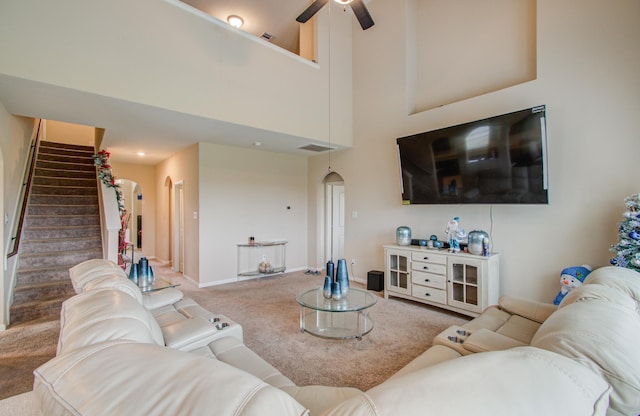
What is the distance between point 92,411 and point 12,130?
517 centimetres

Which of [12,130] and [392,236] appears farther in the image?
[392,236]

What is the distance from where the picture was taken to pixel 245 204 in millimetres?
5914

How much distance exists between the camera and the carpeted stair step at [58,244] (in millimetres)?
4398

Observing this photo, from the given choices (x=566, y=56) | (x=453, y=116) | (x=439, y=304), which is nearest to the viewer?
(x=566, y=56)

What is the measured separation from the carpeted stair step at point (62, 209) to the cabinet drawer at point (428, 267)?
5.75m

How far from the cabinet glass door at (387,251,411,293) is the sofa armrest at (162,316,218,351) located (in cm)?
305

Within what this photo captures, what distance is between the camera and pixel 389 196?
508 centimetres

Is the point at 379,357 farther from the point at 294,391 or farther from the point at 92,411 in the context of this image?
the point at 92,411

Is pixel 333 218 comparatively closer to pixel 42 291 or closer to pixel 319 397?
pixel 42 291

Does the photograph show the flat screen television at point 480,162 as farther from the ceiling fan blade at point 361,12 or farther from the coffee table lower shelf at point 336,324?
the coffee table lower shelf at point 336,324

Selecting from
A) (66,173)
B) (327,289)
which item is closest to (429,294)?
(327,289)

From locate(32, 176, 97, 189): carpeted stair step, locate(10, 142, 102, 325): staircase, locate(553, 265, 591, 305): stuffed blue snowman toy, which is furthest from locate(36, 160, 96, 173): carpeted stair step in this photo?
locate(553, 265, 591, 305): stuffed blue snowman toy

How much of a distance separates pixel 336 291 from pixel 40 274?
432 centimetres

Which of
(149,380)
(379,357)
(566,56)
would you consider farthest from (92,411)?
(566,56)
